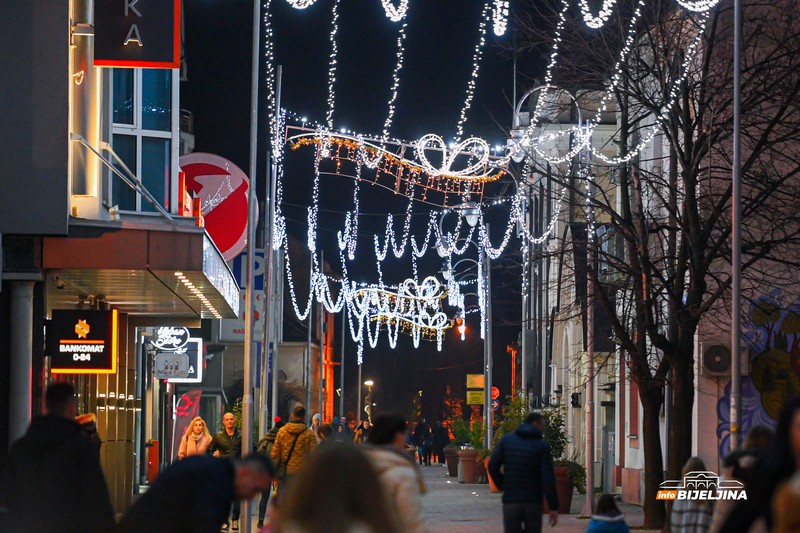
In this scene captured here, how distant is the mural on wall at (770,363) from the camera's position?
90.0ft

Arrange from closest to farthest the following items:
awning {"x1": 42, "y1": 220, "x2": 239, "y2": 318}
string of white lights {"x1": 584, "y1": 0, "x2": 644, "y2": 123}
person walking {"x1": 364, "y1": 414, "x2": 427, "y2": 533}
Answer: person walking {"x1": 364, "y1": 414, "x2": 427, "y2": 533}
awning {"x1": 42, "y1": 220, "x2": 239, "y2": 318}
string of white lights {"x1": 584, "y1": 0, "x2": 644, "y2": 123}

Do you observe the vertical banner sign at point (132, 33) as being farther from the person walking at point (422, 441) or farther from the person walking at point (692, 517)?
the person walking at point (422, 441)

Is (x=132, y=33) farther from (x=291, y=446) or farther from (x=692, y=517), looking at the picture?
(x=692, y=517)

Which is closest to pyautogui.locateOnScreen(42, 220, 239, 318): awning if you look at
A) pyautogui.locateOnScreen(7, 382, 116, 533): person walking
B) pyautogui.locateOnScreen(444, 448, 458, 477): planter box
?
pyautogui.locateOnScreen(7, 382, 116, 533): person walking

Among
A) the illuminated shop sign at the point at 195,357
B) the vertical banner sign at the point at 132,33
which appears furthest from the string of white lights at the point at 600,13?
the illuminated shop sign at the point at 195,357

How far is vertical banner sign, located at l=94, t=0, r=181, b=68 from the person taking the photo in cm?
1616

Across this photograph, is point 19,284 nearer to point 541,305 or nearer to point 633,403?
point 633,403

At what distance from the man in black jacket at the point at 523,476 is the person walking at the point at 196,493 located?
700 cm

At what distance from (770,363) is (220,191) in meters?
10.9

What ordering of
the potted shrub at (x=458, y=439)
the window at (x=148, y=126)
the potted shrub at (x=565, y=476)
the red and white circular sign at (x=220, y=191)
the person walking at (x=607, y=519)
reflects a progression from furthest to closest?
the potted shrub at (x=458, y=439)
the potted shrub at (x=565, y=476)
the red and white circular sign at (x=220, y=191)
the window at (x=148, y=126)
the person walking at (x=607, y=519)

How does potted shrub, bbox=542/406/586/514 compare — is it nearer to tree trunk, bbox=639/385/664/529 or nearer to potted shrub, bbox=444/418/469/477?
tree trunk, bbox=639/385/664/529

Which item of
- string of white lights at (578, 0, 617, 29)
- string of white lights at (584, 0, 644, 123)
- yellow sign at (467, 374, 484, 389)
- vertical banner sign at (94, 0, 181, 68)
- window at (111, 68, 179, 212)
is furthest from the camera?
yellow sign at (467, 374, 484, 389)

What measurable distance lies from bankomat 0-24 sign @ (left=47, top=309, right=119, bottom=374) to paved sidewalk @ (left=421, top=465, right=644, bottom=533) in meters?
6.89

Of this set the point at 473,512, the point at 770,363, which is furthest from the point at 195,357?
the point at 770,363
